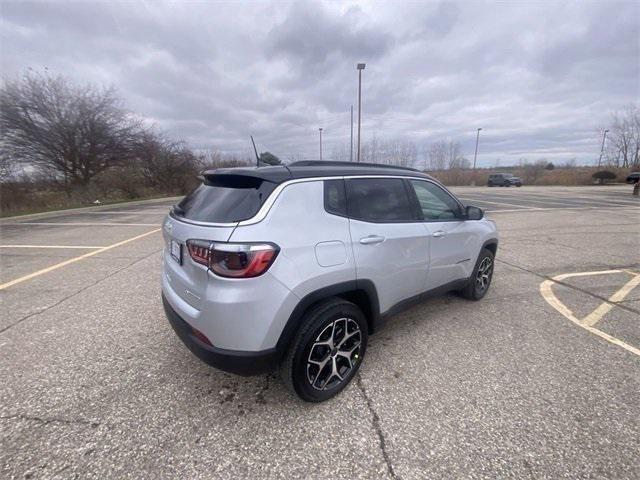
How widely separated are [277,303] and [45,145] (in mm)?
22543

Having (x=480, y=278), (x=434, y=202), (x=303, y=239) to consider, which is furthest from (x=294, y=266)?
(x=480, y=278)

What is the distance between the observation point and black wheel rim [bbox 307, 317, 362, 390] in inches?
88.8

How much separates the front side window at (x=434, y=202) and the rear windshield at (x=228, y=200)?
1.68 meters

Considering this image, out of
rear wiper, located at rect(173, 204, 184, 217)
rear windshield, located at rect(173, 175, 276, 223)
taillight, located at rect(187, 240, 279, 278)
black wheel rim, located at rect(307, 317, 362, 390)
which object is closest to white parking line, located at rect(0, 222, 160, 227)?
rear wiper, located at rect(173, 204, 184, 217)

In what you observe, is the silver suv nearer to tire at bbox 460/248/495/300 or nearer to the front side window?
the front side window

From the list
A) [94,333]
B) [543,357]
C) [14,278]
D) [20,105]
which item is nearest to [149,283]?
[94,333]

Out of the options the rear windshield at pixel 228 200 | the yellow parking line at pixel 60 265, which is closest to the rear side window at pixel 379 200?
the rear windshield at pixel 228 200

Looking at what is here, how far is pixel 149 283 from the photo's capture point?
461cm

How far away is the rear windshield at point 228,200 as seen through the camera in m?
2.08

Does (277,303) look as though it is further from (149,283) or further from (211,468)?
(149,283)

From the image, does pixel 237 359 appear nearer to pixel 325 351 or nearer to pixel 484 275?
pixel 325 351

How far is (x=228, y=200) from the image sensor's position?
7.30ft

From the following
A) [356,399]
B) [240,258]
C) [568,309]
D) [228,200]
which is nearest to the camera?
[240,258]

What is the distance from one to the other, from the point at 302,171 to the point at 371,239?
0.76 m
